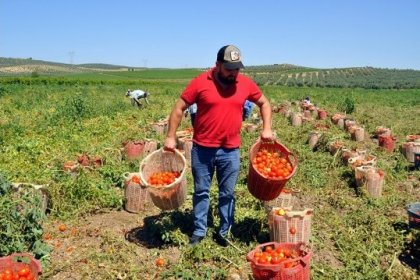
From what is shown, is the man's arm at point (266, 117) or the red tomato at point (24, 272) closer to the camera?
the red tomato at point (24, 272)

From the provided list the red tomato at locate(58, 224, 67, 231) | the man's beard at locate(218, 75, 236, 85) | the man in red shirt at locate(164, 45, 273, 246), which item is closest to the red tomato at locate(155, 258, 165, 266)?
the man in red shirt at locate(164, 45, 273, 246)

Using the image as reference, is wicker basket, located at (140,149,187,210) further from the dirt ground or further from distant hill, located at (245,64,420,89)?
distant hill, located at (245,64,420,89)

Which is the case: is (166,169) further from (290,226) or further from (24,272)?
(24,272)

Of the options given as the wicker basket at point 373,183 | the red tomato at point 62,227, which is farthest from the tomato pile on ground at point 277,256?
the wicker basket at point 373,183

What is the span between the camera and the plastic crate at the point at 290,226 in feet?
16.7

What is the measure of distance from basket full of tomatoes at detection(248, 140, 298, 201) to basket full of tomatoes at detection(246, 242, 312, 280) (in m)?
0.93

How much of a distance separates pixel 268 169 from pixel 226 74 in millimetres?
1265

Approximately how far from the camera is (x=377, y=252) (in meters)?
5.45

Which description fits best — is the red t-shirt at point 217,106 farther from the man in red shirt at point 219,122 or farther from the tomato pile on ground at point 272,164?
the tomato pile on ground at point 272,164

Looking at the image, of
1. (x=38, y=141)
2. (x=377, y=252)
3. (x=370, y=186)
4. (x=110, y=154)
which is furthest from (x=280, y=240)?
(x=38, y=141)

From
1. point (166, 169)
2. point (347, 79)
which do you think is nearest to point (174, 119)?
point (166, 169)

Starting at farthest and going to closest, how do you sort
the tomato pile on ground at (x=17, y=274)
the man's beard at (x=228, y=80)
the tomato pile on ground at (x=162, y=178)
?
the tomato pile on ground at (x=162, y=178), the man's beard at (x=228, y=80), the tomato pile on ground at (x=17, y=274)

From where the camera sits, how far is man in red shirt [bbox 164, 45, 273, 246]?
15.5ft

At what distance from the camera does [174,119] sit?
4934 millimetres
